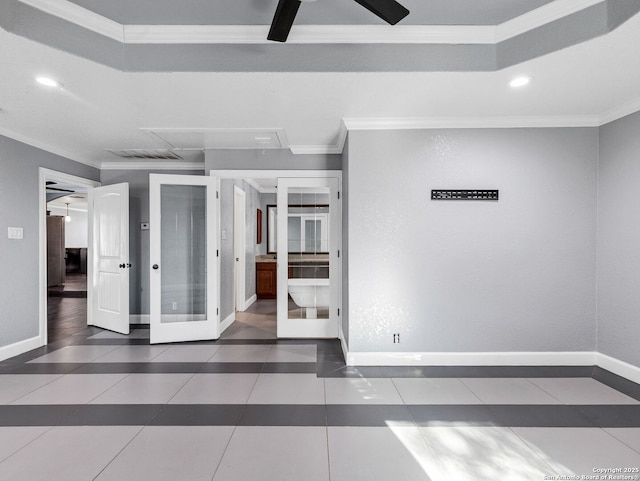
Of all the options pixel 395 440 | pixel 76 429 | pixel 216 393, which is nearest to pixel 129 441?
pixel 76 429

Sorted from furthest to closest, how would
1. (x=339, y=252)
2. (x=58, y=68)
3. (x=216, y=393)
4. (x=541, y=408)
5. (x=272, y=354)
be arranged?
(x=339, y=252), (x=272, y=354), (x=216, y=393), (x=541, y=408), (x=58, y=68)

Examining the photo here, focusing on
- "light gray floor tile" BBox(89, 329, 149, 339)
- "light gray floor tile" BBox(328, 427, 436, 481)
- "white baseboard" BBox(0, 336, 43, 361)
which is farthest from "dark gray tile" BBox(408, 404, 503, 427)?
"white baseboard" BBox(0, 336, 43, 361)

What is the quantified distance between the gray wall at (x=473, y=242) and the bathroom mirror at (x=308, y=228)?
0.87m

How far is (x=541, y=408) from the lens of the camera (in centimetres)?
238

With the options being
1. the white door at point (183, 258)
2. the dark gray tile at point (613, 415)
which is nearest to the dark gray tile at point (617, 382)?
the dark gray tile at point (613, 415)

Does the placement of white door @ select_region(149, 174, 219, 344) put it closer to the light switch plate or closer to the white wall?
the light switch plate

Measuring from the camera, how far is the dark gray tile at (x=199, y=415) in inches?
85.7

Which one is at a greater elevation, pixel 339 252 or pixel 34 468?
pixel 339 252

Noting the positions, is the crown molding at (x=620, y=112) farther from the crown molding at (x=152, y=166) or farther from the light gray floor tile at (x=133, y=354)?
the light gray floor tile at (x=133, y=354)

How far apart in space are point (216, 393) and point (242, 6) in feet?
9.12

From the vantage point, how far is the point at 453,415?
2.29 meters

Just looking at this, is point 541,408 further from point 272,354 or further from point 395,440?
point 272,354

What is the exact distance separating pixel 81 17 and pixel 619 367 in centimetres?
510

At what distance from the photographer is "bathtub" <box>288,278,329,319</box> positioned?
4.14 meters
